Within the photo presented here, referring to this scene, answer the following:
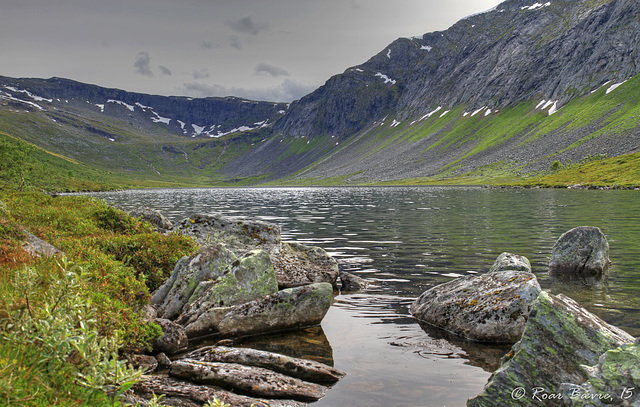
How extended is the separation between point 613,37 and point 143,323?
25543 cm

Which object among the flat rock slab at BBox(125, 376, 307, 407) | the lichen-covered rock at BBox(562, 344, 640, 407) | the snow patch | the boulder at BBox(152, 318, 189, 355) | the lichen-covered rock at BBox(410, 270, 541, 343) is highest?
the snow patch

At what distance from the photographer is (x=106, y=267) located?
42.3ft

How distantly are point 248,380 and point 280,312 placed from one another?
15.9ft

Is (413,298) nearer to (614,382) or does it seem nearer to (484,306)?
(484,306)

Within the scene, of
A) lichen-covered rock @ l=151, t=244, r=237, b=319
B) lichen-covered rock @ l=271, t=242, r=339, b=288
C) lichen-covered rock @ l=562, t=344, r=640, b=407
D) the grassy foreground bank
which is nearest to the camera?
the grassy foreground bank

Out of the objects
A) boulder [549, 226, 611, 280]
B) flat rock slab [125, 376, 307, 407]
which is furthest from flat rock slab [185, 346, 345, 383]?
boulder [549, 226, 611, 280]

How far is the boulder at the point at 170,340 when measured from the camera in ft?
37.4

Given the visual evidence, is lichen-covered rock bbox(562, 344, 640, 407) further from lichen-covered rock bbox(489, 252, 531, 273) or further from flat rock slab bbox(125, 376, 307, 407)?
lichen-covered rock bbox(489, 252, 531, 273)

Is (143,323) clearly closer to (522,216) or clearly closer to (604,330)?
(604,330)

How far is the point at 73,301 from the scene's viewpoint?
5.31m

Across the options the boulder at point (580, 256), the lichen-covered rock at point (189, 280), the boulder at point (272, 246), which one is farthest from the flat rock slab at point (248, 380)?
the boulder at point (580, 256)

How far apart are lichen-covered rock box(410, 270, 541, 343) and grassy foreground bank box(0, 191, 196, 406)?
32.2 ft

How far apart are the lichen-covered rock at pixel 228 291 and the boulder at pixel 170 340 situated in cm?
108

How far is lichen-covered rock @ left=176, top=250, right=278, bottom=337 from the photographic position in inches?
533
